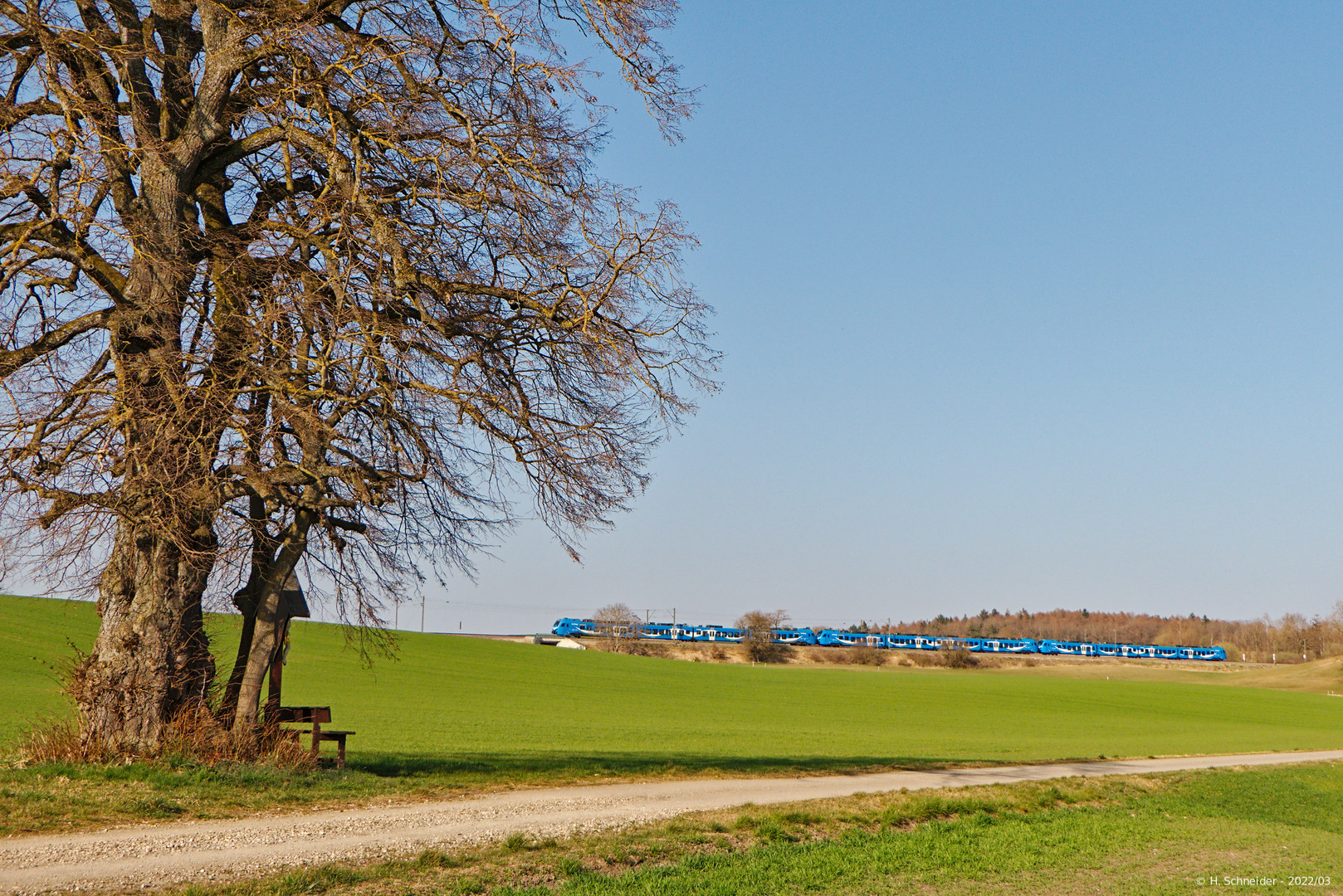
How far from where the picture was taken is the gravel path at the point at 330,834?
24.0ft

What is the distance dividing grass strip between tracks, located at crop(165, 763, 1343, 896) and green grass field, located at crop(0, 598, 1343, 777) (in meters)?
4.49

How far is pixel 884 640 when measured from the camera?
116875 mm

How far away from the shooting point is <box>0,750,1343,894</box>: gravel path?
7301mm

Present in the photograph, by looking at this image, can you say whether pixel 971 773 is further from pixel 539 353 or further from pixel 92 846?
pixel 92 846

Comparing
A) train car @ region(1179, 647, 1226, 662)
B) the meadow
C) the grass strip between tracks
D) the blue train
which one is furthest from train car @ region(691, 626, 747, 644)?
the grass strip between tracks

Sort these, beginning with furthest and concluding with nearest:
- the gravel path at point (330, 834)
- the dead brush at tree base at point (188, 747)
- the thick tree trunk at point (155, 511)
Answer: the dead brush at tree base at point (188, 747) → the thick tree trunk at point (155, 511) → the gravel path at point (330, 834)

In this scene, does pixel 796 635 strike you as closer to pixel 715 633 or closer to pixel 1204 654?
pixel 715 633

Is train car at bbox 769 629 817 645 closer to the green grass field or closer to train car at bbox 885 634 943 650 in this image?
train car at bbox 885 634 943 650

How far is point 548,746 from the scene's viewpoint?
958 inches

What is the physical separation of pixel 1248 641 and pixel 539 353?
730 ft

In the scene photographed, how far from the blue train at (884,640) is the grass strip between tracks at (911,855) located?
316 feet

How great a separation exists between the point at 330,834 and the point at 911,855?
5.90m

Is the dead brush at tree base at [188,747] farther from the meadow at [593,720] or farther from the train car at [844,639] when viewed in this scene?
the train car at [844,639]

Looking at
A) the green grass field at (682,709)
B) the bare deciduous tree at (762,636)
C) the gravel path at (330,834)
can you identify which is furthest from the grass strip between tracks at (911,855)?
the bare deciduous tree at (762,636)
